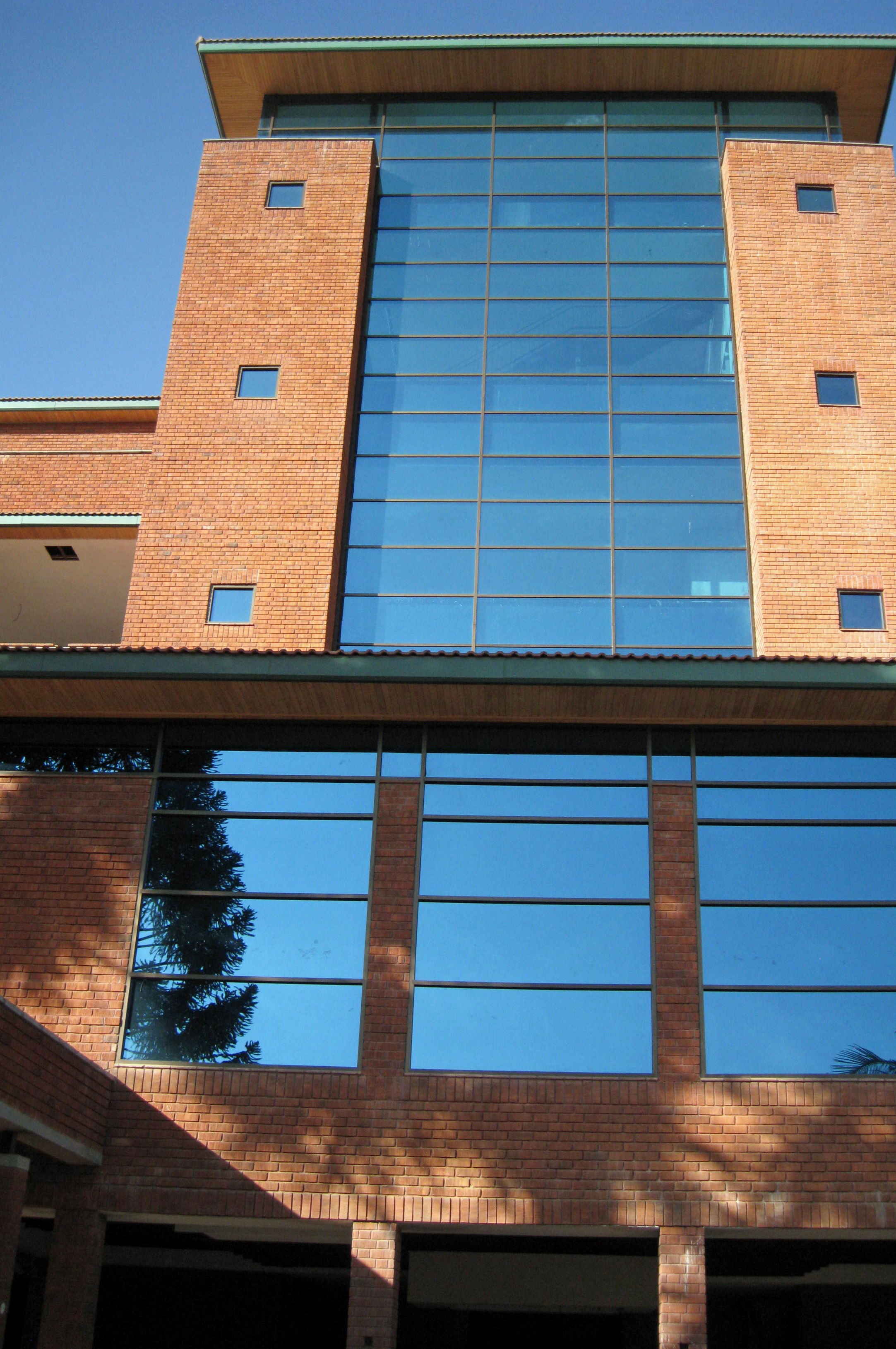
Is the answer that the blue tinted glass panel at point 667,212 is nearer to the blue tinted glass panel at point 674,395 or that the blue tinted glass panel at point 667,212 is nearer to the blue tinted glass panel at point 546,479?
the blue tinted glass panel at point 674,395

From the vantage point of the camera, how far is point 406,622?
1783cm

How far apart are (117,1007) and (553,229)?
13796 millimetres

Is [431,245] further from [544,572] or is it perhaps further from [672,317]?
[544,572]

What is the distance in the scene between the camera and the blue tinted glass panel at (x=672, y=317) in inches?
784

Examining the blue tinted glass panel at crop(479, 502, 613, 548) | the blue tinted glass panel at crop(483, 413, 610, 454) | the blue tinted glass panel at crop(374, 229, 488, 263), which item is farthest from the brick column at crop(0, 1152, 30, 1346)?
the blue tinted glass panel at crop(374, 229, 488, 263)

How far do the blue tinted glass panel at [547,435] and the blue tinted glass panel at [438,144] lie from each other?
5435mm

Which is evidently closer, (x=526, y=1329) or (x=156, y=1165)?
(x=156, y=1165)

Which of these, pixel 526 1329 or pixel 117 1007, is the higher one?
pixel 117 1007

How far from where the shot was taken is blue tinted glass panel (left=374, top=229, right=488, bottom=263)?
20750 millimetres

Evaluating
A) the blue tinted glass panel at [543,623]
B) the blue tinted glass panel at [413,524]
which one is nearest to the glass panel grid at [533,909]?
the blue tinted glass panel at [543,623]

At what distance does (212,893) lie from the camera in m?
14.3

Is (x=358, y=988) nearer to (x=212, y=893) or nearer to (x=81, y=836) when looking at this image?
(x=212, y=893)

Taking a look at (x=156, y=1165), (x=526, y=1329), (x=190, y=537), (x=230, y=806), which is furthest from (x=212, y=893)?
(x=526, y=1329)

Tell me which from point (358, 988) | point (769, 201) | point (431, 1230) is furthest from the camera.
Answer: point (769, 201)
